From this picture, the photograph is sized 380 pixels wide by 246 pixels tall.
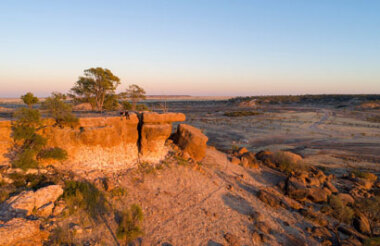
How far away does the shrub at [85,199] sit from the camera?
8.22 m

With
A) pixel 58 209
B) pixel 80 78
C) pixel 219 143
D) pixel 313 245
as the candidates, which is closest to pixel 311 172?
pixel 313 245

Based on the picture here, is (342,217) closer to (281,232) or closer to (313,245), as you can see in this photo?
(313,245)

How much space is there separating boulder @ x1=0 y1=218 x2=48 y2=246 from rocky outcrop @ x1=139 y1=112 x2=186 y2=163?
6.73 m

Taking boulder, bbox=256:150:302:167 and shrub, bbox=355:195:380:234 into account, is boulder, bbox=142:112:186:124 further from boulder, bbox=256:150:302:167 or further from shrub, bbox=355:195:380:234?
shrub, bbox=355:195:380:234

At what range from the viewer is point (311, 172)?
16.9 metres

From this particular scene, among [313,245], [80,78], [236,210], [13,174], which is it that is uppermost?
[80,78]

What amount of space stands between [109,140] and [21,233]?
6140 millimetres

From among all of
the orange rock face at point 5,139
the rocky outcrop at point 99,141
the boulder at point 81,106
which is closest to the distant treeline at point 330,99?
the boulder at point 81,106

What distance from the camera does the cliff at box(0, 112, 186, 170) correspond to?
10.6 metres

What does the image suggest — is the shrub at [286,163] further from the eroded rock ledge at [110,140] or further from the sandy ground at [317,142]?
the eroded rock ledge at [110,140]

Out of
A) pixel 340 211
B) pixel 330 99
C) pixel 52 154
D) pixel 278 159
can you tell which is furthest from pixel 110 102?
pixel 330 99

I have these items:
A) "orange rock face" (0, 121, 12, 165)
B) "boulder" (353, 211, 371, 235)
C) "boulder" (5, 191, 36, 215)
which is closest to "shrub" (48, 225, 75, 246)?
"boulder" (5, 191, 36, 215)

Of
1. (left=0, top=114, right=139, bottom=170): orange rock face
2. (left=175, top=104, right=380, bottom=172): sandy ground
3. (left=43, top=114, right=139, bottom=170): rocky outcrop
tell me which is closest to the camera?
(left=0, top=114, right=139, bottom=170): orange rock face

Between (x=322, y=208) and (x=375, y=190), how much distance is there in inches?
226
